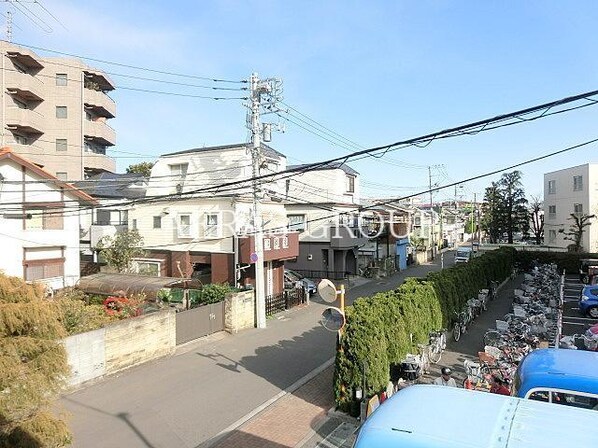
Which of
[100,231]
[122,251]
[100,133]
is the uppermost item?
[100,133]

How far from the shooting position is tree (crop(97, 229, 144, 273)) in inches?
882

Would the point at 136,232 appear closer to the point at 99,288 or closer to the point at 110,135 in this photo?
the point at 99,288

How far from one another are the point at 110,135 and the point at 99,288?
22731mm

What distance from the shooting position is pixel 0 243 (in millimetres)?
17453

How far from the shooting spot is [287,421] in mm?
9453

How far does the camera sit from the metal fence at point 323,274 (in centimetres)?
3132

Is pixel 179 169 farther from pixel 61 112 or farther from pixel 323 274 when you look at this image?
pixel 61 112

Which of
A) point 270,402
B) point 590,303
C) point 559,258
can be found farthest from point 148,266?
point 559,258

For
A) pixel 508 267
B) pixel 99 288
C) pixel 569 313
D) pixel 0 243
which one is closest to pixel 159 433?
pixel 99 288

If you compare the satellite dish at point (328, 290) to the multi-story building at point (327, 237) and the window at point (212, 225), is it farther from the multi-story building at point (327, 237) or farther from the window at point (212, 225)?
the multi-story building at point (327, 237)

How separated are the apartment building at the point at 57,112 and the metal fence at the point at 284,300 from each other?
63.5 feet

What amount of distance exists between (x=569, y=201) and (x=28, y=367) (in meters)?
48.7

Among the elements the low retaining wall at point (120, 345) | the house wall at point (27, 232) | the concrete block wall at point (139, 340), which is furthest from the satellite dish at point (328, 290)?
the house wall at point (27, 232)

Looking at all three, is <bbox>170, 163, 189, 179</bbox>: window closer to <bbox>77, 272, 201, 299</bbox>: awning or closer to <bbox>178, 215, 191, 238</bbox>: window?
<bbox>178, 215, 191, 238</bbox>: window
